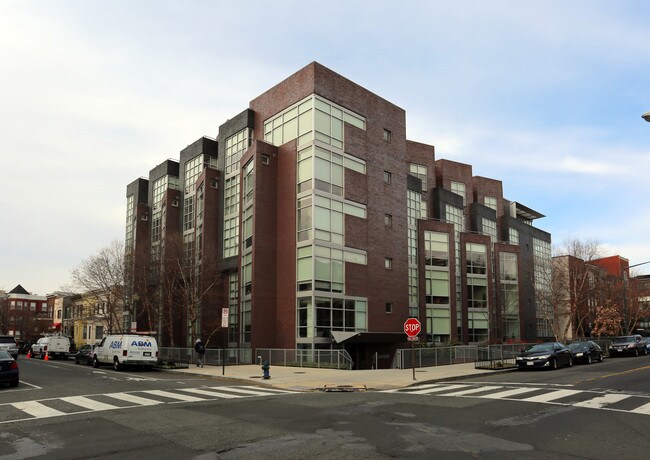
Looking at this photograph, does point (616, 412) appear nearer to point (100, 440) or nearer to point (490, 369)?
point (100, 440)

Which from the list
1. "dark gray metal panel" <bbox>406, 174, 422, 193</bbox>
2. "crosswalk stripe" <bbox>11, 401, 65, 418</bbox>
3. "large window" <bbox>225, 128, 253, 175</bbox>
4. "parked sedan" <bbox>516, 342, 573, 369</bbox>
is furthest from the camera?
"dark gray metal panel" <bbox>406, 174, 422, 193</bbox>

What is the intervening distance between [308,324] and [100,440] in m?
23.0

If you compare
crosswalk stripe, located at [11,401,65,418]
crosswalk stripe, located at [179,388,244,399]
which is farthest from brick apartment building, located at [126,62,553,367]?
crosswalk stripe, located at [11,401,65,418]

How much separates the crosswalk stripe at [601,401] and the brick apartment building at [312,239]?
61.5 feet

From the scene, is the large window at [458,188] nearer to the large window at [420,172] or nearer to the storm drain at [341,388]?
the large window at [420,172]

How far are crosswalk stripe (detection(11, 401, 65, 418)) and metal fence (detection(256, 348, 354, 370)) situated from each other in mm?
16089

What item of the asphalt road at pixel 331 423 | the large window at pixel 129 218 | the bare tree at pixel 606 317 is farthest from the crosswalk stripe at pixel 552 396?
the large window at pixel 129 218

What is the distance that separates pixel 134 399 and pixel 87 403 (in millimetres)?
1234

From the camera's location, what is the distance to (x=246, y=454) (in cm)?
786

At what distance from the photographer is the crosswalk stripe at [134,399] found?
13.6m

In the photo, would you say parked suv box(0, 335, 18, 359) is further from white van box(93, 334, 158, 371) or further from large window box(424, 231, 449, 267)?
large window box(424, 231, 449, 267)

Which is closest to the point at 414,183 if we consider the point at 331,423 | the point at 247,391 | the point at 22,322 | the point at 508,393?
the point at 247,391

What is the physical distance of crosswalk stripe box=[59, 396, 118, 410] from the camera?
12906mm

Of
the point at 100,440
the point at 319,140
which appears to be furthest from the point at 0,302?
the point at 100,440
